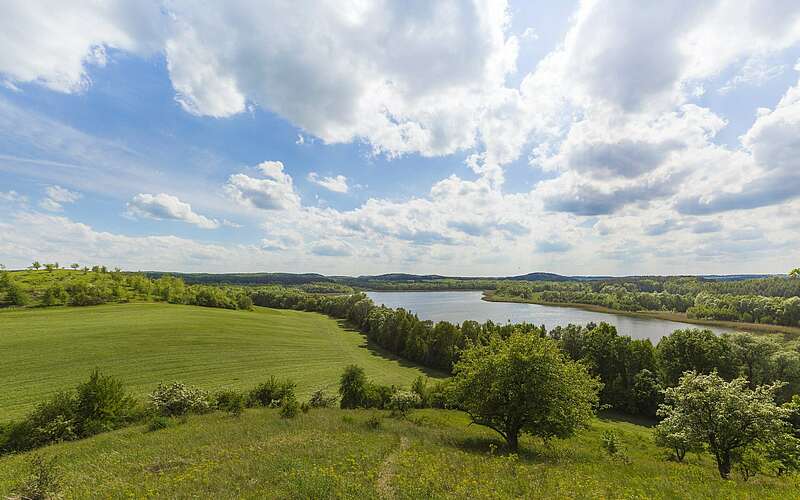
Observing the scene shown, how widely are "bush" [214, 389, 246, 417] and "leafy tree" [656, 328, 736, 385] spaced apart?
56.8 metres

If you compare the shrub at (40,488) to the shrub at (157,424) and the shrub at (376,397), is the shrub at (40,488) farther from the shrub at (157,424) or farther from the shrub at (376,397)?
the shrub at (376,397)

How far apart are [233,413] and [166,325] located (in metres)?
51.3

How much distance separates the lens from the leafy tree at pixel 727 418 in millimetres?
15664

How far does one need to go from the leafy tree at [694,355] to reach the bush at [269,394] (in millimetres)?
53182

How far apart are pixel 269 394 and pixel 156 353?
30.5 m

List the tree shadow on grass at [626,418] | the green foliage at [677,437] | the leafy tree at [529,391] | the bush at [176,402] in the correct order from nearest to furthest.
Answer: the green foliage at [677,437], the leafy tree at [529,391], the bush at [176,402], the tree shadow on grass at [626,418]

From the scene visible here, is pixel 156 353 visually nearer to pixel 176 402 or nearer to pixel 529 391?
pixel 176 402

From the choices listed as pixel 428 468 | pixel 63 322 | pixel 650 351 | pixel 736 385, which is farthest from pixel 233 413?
pixel 650 351

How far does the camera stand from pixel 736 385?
675 inches

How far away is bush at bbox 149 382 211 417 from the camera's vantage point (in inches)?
1053

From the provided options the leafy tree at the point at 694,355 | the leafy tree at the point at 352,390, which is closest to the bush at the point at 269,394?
the leafy tree at the point at 352,390

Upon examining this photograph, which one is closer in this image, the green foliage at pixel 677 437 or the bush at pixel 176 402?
the green foliage at pixel 677 437

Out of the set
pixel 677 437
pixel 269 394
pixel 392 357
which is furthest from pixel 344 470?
pixel 392 357

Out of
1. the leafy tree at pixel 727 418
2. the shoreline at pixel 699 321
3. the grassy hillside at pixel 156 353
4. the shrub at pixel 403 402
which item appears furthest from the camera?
the shoreline at pixel 699 321
